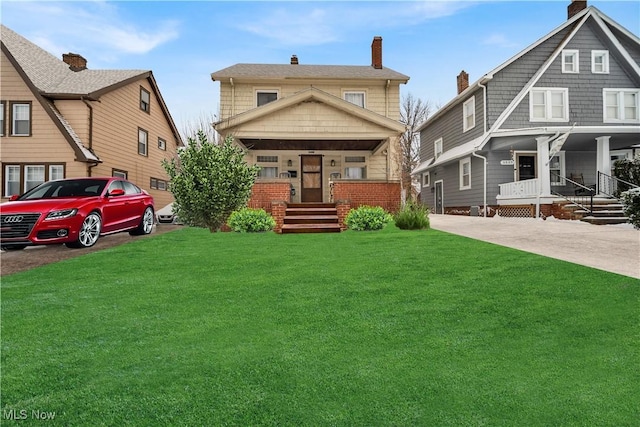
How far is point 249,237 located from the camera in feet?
34.1

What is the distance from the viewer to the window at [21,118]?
53.9ft

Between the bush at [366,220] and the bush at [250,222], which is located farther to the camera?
the bush at [366,220]

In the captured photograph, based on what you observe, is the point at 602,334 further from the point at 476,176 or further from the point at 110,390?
the point at 476,176

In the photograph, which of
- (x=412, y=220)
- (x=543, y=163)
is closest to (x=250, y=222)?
(x=412, y=220)

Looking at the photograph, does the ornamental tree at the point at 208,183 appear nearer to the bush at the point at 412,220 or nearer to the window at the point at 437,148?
the bush at the point at 412,220

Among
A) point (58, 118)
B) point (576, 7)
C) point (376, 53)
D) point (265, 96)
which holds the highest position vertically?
point (576, 7)

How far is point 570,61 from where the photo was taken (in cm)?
1941

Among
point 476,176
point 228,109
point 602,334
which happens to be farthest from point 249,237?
point 476,176

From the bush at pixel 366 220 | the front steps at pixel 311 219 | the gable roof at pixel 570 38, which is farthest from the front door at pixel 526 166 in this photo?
the front steps at pixel 311 219

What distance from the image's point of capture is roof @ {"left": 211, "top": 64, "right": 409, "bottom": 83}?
20516 millimetres

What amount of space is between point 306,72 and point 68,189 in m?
15.3

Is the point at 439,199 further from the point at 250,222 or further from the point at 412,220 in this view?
the point at 250,222

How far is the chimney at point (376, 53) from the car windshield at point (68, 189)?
18624 mm

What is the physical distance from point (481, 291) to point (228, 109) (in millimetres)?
18527
